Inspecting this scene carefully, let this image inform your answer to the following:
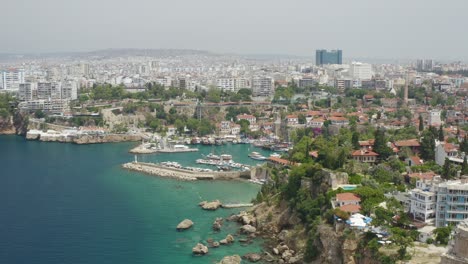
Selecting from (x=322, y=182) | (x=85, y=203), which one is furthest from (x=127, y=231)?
(x=322, y=182)

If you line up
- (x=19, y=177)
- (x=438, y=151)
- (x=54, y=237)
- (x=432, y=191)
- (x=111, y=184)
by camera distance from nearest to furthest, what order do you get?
(x=432, y=191)
(x=54, y=237)
(x=438, y=151)
(x=111, y=184)
(x=19, y=177)

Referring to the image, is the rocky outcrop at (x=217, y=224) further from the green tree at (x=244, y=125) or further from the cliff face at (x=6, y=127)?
the cliff face at (x=6, y=127)

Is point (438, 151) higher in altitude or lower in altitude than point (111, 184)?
higher

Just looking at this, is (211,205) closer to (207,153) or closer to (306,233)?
(306,233)

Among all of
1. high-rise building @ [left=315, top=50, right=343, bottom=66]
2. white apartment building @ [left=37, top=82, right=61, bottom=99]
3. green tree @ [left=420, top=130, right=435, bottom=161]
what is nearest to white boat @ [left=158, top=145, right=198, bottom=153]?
green tree @ [left=420, top=130, right=435, bottom=161]

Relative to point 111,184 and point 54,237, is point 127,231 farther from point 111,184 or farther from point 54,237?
point 111,184

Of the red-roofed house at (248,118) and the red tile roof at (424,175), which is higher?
the red tile roof at (424,175)

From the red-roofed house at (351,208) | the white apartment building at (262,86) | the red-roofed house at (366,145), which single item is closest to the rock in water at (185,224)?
the red-roofed house at (351,208)
